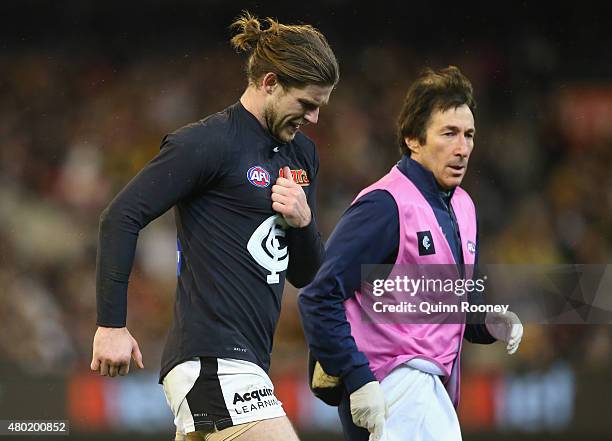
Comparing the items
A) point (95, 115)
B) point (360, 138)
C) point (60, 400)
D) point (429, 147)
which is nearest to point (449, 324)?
point (429, 147)

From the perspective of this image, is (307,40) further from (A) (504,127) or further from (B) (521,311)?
(A) (504,127)

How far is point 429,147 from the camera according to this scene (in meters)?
4.27

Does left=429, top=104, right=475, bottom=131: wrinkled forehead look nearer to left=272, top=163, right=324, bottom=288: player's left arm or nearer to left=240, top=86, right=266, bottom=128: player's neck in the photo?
left=272, top=163, right=324, bottom=288: player's left arm

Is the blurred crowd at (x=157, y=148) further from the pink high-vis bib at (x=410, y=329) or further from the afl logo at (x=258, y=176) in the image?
the afl logo at (x=258, y=176)

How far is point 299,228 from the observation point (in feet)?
11.5

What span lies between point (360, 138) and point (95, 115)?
2.68 metres

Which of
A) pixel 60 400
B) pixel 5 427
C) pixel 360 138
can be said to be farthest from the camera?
pixel 360 138

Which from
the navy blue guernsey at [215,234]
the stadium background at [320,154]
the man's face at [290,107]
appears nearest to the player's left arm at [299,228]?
the navy blue guernsey at [215,234]

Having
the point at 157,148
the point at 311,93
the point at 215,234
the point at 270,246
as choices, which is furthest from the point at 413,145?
the point at 157,148

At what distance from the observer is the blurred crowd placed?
9.11m

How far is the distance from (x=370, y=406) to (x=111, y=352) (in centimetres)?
114

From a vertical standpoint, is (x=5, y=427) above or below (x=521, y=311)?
below

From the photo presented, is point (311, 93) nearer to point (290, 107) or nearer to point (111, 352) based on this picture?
point (290, 107)

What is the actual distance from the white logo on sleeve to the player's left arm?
50mm
